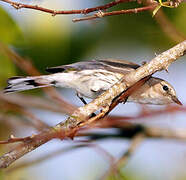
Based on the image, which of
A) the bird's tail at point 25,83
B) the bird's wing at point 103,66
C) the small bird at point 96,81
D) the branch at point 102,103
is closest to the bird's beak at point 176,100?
the small bird at point 96,81

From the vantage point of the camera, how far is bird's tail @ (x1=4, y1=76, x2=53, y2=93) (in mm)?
3327

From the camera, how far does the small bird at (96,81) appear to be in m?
3.54

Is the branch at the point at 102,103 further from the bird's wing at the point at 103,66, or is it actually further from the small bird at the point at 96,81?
the bird's wing at the point at 103,66

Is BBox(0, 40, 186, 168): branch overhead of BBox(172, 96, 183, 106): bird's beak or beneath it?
overhead

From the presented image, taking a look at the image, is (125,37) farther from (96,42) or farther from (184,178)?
(184,178)

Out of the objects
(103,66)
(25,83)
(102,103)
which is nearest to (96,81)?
(103,66)

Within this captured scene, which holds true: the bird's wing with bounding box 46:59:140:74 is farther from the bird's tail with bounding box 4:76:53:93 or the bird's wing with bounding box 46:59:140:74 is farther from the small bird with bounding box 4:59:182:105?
the bird's tail with bounding box 4:76:53:93

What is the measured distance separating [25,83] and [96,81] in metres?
0.58

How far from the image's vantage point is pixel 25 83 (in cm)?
350

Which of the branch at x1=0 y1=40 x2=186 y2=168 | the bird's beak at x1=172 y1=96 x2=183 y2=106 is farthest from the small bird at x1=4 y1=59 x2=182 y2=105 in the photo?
the branch at x1=0 y1=40 x2=186 y2=168

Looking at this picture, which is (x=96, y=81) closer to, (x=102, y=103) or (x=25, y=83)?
(x=25, y=83)

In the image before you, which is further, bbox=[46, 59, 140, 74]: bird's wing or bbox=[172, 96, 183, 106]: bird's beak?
bbox=[46, 59, 140, 74]: bird's wing

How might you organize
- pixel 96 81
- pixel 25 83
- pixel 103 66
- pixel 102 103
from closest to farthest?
pixel 102 103
pixel 25 83
pixel 96 81
pixel 103 66

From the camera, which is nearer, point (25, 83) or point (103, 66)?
point (25, 83)
